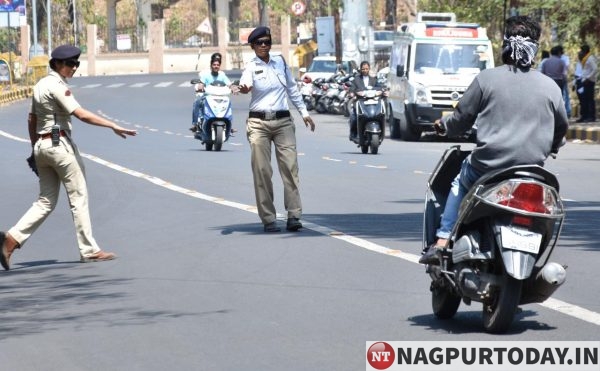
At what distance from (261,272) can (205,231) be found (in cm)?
307

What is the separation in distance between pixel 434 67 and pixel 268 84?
65.9 feet

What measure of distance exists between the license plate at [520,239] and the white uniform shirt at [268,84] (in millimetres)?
6578

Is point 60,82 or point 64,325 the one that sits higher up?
point 60,82

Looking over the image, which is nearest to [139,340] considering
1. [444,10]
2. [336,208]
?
[336,208]

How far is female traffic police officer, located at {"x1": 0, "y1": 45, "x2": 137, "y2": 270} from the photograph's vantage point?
12484mm

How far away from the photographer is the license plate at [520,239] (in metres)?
8.40

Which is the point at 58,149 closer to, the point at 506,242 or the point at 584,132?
the point at 506,242

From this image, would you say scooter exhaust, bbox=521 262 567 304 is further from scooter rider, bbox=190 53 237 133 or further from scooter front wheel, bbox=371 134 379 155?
scooter rider, bbox=190 53 237 133

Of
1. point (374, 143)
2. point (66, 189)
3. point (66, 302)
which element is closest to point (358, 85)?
point (374, 143)

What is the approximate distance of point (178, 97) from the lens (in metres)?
60.6

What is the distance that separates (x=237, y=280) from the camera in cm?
1125

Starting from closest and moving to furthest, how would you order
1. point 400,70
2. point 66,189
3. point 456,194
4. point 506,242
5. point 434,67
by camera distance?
point 506,242 → point 456,194 → point 66,189 → point 400,70 → point 434,67

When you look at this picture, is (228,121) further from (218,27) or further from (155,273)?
(218,27)

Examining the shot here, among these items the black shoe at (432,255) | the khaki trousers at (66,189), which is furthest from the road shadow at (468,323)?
the khaki trousers at (66,189)
